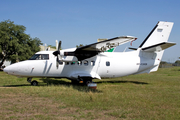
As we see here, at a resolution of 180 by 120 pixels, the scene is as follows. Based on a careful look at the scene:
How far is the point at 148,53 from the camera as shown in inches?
637

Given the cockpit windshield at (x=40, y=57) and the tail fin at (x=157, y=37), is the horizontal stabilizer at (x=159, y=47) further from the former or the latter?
the cockpit windshield at (x=40, y=57)

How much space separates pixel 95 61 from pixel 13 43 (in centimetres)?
2665

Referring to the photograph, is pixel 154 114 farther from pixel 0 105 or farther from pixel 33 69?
pixel 33 69

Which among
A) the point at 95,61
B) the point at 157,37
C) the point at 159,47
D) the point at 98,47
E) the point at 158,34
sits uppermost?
the point at 158,34

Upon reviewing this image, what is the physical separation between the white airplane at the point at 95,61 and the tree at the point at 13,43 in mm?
24308

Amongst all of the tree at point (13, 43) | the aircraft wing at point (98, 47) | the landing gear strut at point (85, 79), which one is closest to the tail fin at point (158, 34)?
the aircraft wing at point (98, 47)

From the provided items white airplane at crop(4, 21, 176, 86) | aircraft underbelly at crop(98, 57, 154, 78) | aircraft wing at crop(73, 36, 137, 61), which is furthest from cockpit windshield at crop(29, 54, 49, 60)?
aircraft underbelly at crop(98, 57, 154, 78)

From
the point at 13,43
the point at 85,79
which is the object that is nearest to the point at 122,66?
the point at 85,79

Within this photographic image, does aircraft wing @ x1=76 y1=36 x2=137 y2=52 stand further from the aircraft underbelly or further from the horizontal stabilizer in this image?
the horizontal stabilizer

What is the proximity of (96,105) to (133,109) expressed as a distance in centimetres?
162

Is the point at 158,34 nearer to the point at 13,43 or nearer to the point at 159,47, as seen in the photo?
the point at 159,47

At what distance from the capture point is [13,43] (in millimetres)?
35812

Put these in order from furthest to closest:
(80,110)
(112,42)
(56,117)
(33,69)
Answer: (33,69), (112,42), (80,110), (56,117)

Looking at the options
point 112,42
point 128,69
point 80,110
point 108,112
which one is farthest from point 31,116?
point 128,69
